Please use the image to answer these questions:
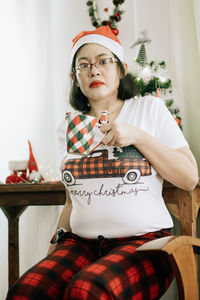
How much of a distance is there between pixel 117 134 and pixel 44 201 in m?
0.74

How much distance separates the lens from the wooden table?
50.2 inches

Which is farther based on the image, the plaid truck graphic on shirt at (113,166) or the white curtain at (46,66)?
the white curtain at (46,66)

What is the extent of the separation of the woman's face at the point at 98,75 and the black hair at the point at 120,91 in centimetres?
3

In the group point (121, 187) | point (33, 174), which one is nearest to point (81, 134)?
point (121, 187)

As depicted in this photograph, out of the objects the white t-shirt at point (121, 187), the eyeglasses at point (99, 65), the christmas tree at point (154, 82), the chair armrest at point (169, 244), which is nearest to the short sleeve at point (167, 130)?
the white t-shirt at point (121, 187)

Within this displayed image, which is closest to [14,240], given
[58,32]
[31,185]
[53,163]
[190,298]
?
[31,185]

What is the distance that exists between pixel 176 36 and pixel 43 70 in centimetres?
85

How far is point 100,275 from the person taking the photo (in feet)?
2.53

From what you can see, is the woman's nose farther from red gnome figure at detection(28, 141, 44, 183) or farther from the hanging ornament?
the hanging ornament

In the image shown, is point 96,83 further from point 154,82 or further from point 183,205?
point 154,82

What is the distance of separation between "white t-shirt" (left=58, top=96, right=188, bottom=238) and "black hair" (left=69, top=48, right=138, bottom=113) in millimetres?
153

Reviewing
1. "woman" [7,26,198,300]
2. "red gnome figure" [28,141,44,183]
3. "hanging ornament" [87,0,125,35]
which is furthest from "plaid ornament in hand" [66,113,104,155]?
"hanging ornament" [87,0,125,35]

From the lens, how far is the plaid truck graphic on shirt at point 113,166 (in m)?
1.00

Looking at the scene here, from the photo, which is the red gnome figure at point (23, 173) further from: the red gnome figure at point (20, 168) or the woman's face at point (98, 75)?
the woman's face at point (98, 75)
